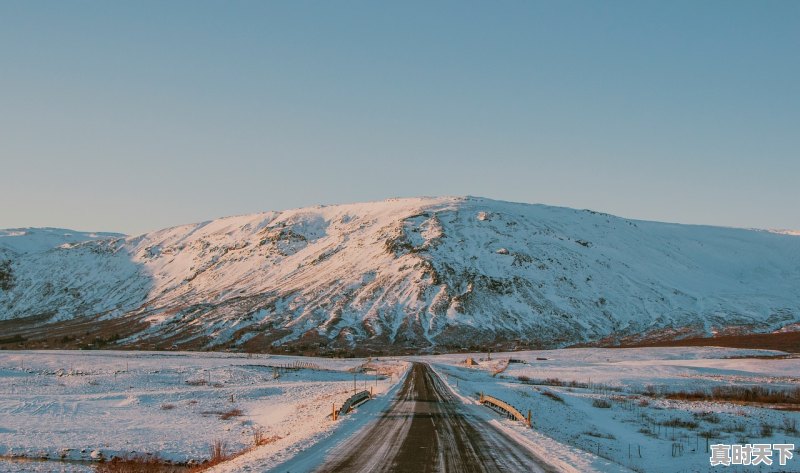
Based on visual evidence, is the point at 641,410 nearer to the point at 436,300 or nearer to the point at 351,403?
the point at 351,403

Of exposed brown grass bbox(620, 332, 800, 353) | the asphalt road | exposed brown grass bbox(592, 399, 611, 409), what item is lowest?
exposed brown grass bbox(592, 399, 611, 409)

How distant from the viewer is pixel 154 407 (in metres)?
45.4

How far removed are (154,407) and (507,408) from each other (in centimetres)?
2604

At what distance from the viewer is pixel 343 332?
134m

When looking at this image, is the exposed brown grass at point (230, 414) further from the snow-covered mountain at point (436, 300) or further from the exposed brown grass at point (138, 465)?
the snow-covered mountain at point (436, 300)

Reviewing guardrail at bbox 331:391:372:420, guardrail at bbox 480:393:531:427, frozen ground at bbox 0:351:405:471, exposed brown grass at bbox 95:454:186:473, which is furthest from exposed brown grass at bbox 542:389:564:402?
exposed brown grass at bbox 95:454:186:473

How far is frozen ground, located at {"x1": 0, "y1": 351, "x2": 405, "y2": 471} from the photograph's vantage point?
97.5 ft

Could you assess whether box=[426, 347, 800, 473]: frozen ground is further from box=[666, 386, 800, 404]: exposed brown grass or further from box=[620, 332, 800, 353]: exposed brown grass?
box=[620, 332, 800, 353]: exposed brown grass

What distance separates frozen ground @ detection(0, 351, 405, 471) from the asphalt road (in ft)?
7.60

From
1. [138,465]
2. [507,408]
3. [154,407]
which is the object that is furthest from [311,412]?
[154,407]

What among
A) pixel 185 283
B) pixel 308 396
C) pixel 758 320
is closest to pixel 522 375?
pixel 308 396

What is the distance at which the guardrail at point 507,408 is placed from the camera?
30695 millimetres

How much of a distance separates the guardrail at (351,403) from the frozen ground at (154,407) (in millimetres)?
813

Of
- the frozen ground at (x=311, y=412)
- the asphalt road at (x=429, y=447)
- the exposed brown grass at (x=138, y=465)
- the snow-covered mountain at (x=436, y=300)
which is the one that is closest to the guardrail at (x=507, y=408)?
the frozen ground at (x=311, y=412)
